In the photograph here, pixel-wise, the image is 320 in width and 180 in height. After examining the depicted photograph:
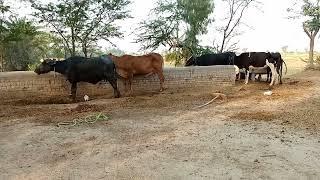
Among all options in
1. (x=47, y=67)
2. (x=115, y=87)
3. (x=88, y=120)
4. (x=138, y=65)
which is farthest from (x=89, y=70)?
(x=88, y=120)

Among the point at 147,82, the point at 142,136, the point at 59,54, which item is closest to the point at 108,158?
the point at 142,136

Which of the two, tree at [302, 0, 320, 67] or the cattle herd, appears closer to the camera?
the cattle herd

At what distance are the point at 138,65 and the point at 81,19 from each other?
4387 millimetres

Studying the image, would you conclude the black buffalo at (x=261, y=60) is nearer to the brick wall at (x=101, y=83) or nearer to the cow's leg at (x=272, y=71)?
the cow's leg at (x=272, y=71)

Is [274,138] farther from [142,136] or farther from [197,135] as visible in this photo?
[142,136]

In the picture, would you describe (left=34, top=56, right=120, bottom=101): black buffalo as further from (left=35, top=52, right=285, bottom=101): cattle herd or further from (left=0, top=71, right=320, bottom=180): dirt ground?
(left=0, top=71, right=320, bottom=180): dirt ground

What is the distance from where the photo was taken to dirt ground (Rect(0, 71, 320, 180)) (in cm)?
541

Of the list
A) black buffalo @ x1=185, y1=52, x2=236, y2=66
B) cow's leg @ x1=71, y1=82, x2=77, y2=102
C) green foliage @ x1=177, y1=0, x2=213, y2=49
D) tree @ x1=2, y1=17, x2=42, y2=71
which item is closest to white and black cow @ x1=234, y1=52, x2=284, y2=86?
black buffalo @ x1=185, y1=52, x2=236, y2=66

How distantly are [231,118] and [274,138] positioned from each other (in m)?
1.53

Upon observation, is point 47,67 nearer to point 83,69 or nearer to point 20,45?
point 83,69

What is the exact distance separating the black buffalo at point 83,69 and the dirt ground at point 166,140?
1118 mm

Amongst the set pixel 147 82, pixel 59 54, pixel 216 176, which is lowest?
pixel 216 176

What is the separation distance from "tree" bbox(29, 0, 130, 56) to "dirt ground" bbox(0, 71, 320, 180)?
5710 millimetres

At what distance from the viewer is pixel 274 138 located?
22.1 ft
